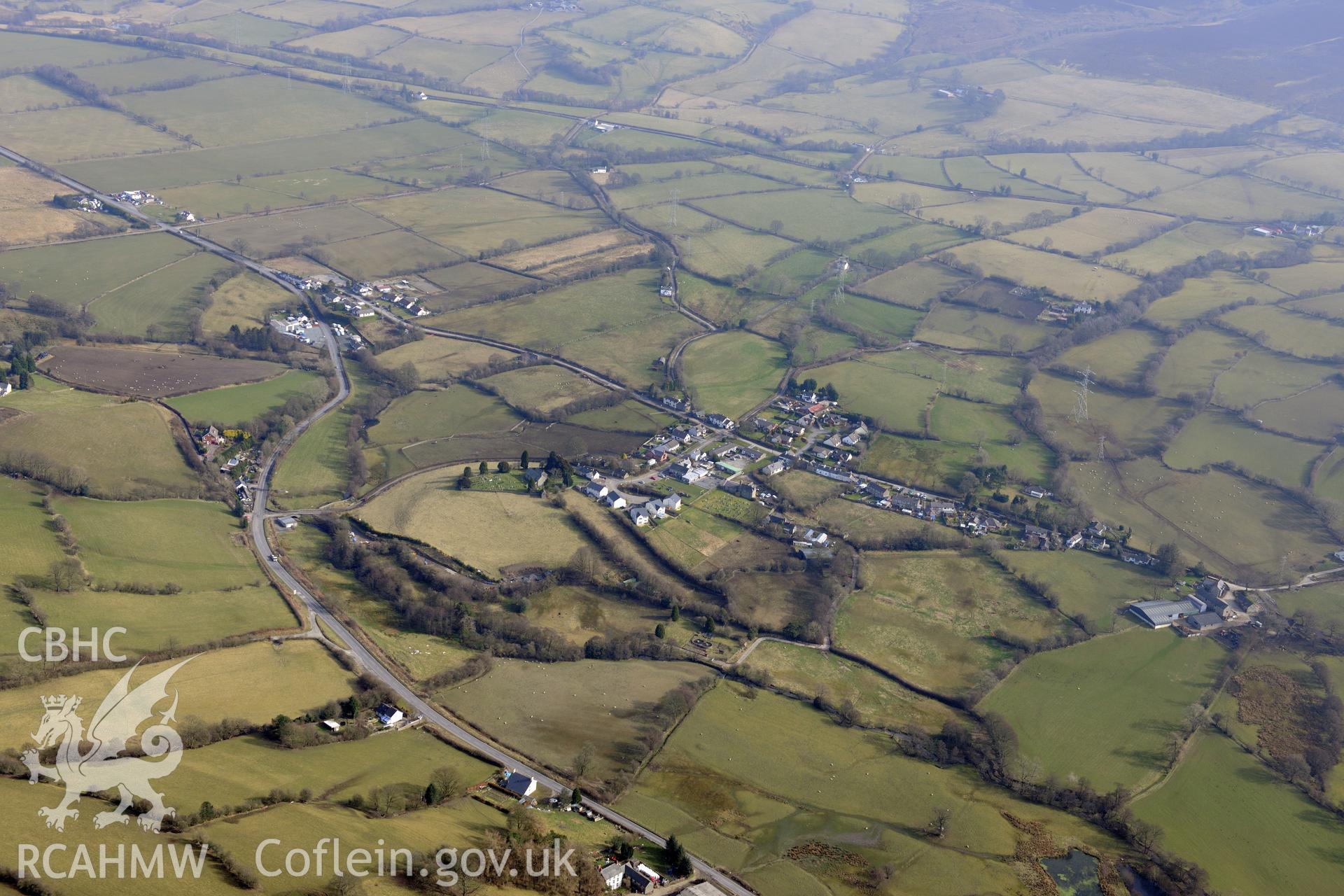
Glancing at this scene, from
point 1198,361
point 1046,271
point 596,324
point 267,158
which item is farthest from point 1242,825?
point 267,158

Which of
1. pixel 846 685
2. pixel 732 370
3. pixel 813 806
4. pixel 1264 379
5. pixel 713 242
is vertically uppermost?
pixel 713 242

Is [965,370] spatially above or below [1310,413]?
above

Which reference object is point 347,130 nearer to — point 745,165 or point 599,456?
point 745,165

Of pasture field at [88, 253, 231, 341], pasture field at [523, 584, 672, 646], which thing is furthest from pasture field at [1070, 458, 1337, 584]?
pasture field at [88, 253, 231, 341]

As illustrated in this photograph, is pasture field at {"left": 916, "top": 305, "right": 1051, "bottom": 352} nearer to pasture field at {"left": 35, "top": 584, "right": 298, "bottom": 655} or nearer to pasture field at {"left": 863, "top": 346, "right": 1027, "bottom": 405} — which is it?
pasture field at {"left": 863, "top": 346, "right": 1027, "bottom": 405}

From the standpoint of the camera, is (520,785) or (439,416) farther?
(439,416)

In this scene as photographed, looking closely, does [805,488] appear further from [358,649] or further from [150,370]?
[150,370]

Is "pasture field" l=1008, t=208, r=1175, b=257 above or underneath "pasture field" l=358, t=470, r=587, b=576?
above
